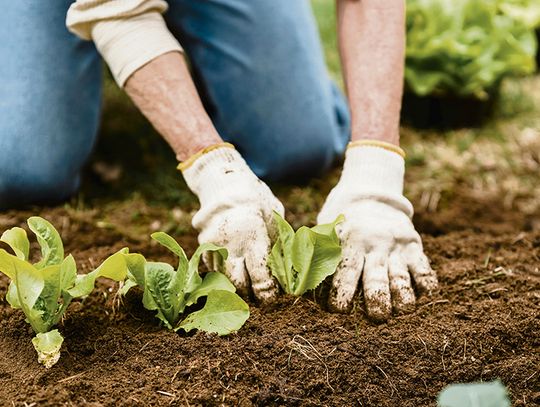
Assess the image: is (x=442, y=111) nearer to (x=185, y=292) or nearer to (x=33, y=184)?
(x=33, y=184)

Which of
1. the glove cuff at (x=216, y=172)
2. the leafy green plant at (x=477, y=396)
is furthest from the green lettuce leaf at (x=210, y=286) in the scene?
the leafy green plant at (x=477, y=396)

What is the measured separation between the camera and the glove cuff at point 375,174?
182 cm

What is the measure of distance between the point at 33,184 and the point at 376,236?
1263 mm

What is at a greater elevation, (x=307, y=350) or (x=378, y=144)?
(x=378, y=144)

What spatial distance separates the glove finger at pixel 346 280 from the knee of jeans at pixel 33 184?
1.17 metres

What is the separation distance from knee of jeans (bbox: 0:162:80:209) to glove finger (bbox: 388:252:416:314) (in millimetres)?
1274

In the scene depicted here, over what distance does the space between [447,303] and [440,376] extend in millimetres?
250

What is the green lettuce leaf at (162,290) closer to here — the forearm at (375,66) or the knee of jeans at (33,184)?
the forearm at (375,66)

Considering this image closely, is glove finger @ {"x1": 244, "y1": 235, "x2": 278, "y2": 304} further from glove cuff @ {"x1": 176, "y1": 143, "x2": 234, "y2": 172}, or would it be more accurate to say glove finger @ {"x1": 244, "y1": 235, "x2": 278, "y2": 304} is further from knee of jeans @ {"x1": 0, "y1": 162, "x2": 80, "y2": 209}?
knee of jeans @ {"x1": 0, "y1": 162, "x2": 80, "y2": 209}

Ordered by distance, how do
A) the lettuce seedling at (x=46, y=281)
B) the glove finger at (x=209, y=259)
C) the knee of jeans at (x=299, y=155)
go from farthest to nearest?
the knee of jeans at (x=299, y=155), the glove finger at (x=209, y=259), the lettuce seedling at (x=46, y=281)

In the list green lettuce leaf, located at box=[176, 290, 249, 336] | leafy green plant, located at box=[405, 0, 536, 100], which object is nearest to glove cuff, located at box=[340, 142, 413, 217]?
green lettuce leaf, located at box=[176, 290, 249, 336]

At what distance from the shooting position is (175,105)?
191cm

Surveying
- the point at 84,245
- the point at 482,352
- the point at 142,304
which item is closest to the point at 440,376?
the point at 482,352

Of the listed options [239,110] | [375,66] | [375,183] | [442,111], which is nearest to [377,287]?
[375,183]
